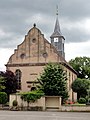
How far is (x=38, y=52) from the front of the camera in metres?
69.8

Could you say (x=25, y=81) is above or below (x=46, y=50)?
below

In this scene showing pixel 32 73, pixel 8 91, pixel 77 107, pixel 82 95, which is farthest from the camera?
pixel 82 95

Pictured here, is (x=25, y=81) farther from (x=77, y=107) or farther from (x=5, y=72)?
(x=77, y=107)

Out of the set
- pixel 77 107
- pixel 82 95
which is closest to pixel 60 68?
pixel 77 107

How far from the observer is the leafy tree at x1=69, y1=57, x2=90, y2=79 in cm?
9876

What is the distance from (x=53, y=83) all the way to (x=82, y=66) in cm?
4945

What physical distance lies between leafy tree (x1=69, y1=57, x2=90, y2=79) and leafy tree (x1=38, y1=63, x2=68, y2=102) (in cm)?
4573

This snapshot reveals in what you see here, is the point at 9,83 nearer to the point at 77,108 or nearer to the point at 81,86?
the point at 81,86

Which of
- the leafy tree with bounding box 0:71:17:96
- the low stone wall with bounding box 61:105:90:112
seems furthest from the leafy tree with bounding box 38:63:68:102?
the leafy tree with bounding box 0:71:17:96

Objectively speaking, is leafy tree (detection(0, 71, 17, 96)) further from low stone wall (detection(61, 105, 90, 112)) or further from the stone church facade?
low stone wall (detection(61, 105, 90, 112))

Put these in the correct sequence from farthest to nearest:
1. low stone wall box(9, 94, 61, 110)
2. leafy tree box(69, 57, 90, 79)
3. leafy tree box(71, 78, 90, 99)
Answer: leafy tree box(69, 57, 90, 79) < leafy tree box(71, 78, 90, 99) < low stone wall box(9, 94, 61, 110)

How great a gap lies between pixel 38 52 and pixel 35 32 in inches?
170

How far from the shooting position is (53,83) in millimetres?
52562

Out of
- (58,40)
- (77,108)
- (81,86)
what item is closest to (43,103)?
(77,108)
